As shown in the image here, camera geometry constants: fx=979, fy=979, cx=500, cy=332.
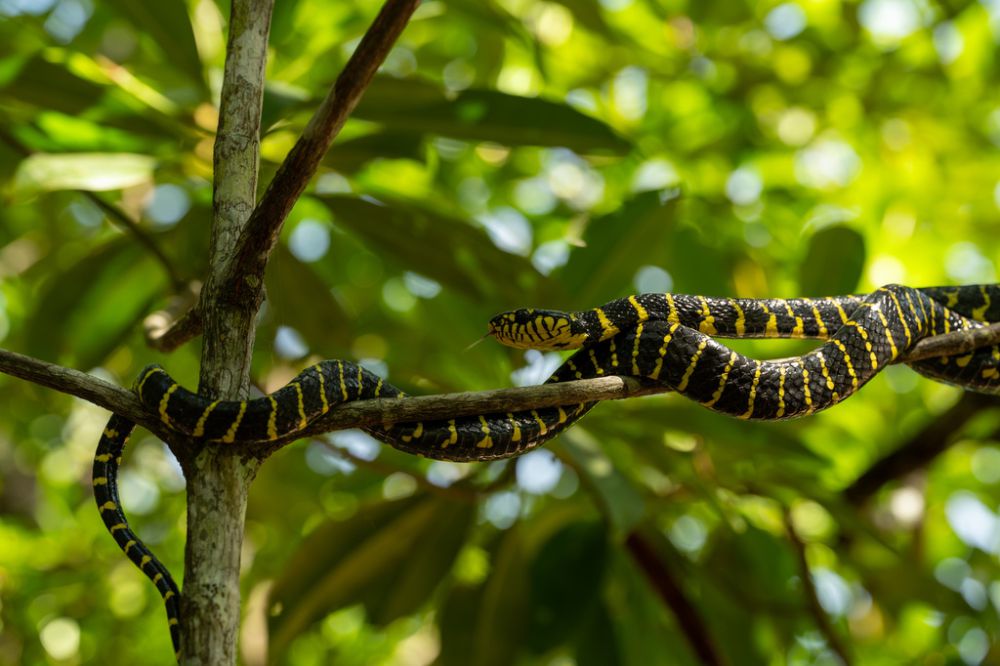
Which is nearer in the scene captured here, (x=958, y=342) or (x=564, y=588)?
(x=958, y=342)

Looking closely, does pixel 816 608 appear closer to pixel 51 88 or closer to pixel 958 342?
pixel 958 342

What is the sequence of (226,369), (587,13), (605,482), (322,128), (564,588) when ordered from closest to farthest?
(322,128) → (226,369) → (605,482) → (587,13) → (564,588)

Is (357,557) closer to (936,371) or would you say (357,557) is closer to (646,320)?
(646,320)

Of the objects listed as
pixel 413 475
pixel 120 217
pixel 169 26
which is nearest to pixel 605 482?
pixel 413 475

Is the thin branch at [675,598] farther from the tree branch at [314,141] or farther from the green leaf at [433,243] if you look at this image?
the tree branch at [314,141]

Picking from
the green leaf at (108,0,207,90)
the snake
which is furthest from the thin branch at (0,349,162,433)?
the green leaf at (108,0,207,90)
